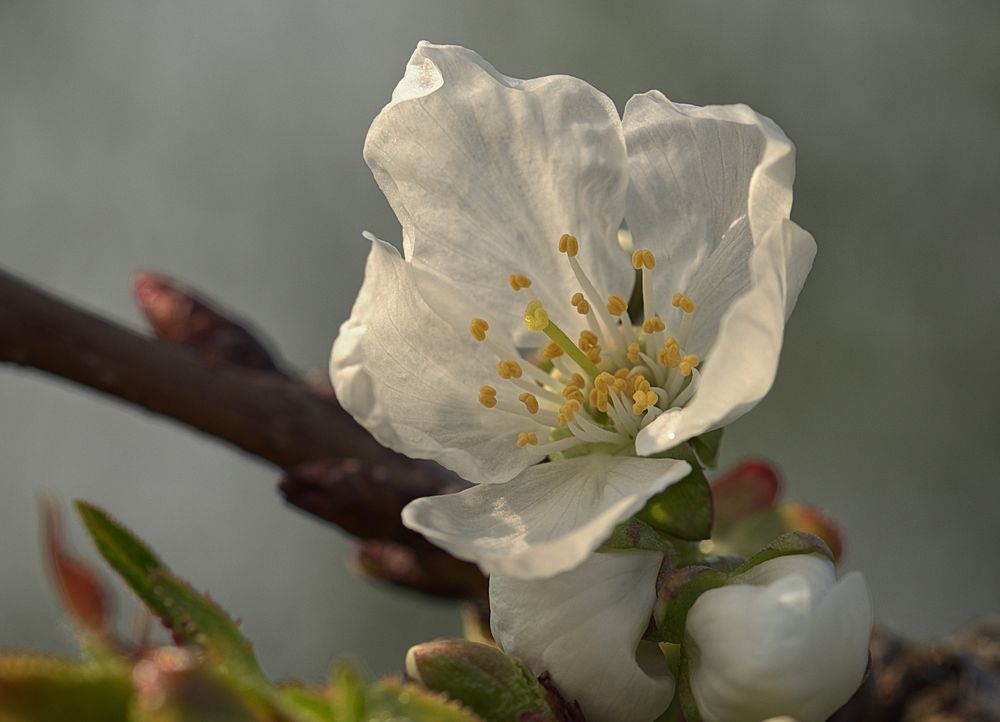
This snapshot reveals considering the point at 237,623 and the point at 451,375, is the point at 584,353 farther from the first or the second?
the point at 237,623

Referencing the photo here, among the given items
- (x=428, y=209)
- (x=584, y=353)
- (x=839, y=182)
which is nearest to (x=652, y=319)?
(x=584, y=353)

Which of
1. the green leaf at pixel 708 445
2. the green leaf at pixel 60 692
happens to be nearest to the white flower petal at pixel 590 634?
the green leaf at pixel 708 445

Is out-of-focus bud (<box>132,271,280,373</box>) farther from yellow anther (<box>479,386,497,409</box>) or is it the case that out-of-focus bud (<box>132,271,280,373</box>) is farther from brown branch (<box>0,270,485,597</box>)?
yellow anther (<box>479,386,497,409</box>)

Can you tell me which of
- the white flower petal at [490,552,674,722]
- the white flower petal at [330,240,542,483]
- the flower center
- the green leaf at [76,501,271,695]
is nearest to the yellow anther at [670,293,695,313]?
the flower center

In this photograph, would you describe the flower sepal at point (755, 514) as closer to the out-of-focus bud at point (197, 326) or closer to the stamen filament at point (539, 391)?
the stamen filament at point (539, 391)

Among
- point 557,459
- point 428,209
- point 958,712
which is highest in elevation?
point 428,209

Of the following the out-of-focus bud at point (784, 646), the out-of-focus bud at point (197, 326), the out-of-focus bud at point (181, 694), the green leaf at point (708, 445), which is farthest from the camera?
the out-of-focus bud at point (197, 326)

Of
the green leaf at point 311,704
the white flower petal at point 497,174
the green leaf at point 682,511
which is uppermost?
the white flower petal at point 497,174

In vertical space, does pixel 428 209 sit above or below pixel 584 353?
above
